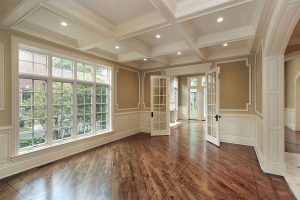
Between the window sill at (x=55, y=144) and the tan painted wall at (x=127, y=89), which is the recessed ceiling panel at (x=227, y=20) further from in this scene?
the window sill at (x=55, y=144)

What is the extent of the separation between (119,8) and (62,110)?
272 centimetres

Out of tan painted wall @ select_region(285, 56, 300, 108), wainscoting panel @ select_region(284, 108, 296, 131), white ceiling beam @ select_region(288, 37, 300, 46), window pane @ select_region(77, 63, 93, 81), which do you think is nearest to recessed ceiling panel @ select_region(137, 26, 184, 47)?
window pane @ select_region(77, 63, 93, 81)

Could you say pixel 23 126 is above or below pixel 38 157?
above

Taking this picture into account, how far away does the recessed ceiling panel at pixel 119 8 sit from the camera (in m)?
2.37


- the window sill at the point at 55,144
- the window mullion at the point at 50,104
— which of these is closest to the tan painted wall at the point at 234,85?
the window sill at the point at 55,144

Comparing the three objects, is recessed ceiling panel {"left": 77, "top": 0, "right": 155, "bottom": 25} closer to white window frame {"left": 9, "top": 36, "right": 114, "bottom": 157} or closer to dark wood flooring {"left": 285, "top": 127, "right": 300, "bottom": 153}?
white window frame {"left": 9, "top": 36, "right": 114, "bottom": 157}

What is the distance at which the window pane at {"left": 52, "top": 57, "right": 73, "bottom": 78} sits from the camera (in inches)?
141

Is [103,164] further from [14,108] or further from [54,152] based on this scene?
[14,108]

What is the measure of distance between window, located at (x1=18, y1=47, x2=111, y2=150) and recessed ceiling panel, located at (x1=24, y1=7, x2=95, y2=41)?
587 mm

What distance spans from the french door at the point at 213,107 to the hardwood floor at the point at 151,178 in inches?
27.6

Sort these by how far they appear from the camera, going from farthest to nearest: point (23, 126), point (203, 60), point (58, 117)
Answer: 1. point (203, 60)
2. point (58, 117)
3. point (23, 126)

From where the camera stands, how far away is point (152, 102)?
5891mm

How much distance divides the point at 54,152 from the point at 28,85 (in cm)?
156

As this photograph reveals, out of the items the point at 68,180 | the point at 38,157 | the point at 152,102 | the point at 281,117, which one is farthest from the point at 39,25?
the point at 281,117
